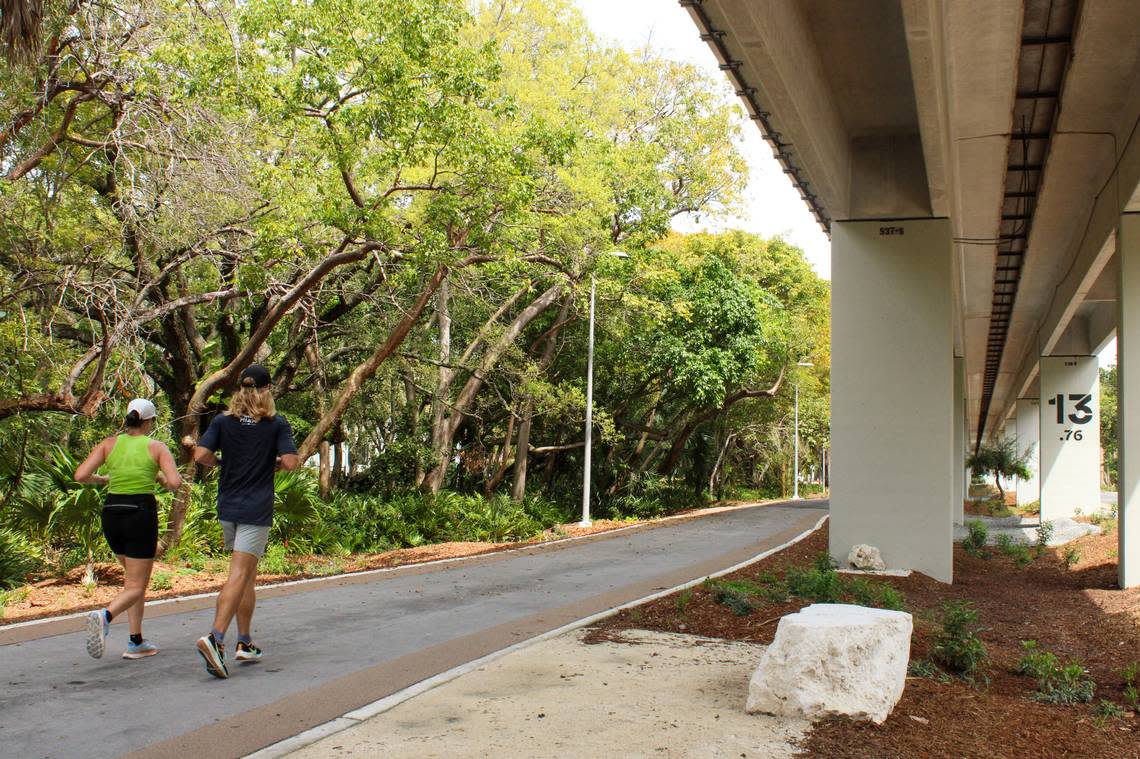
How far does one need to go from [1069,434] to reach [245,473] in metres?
31.5

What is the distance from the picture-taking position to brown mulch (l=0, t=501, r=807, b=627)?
10328mm

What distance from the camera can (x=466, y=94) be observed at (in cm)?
1472

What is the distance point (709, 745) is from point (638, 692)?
1204 millimetres

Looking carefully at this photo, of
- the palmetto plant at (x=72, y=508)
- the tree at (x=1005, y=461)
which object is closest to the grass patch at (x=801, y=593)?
the palmetto plant at (x=72, y=508)

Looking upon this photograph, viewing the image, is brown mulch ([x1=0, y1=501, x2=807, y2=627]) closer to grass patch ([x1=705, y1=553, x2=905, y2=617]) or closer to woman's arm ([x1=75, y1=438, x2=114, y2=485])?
woman's arm ([x1=75, y1=438, x2=114, y2=485])

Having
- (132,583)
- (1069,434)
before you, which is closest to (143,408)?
(132,583)

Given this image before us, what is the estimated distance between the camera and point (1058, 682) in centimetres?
678

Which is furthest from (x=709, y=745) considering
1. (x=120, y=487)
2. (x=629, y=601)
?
(x=629, y=601)

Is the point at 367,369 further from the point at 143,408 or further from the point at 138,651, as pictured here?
the point at 138,651

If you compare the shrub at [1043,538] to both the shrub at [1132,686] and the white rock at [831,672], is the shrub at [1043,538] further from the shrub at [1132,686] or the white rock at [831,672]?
the white rock at [831,672]

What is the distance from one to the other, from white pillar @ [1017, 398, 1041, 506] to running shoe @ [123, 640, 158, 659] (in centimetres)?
4925

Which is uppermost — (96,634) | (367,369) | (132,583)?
(367,369)

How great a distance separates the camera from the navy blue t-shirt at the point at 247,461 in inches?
265

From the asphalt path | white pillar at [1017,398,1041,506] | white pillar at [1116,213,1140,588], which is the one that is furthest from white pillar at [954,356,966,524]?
the asphalt path
